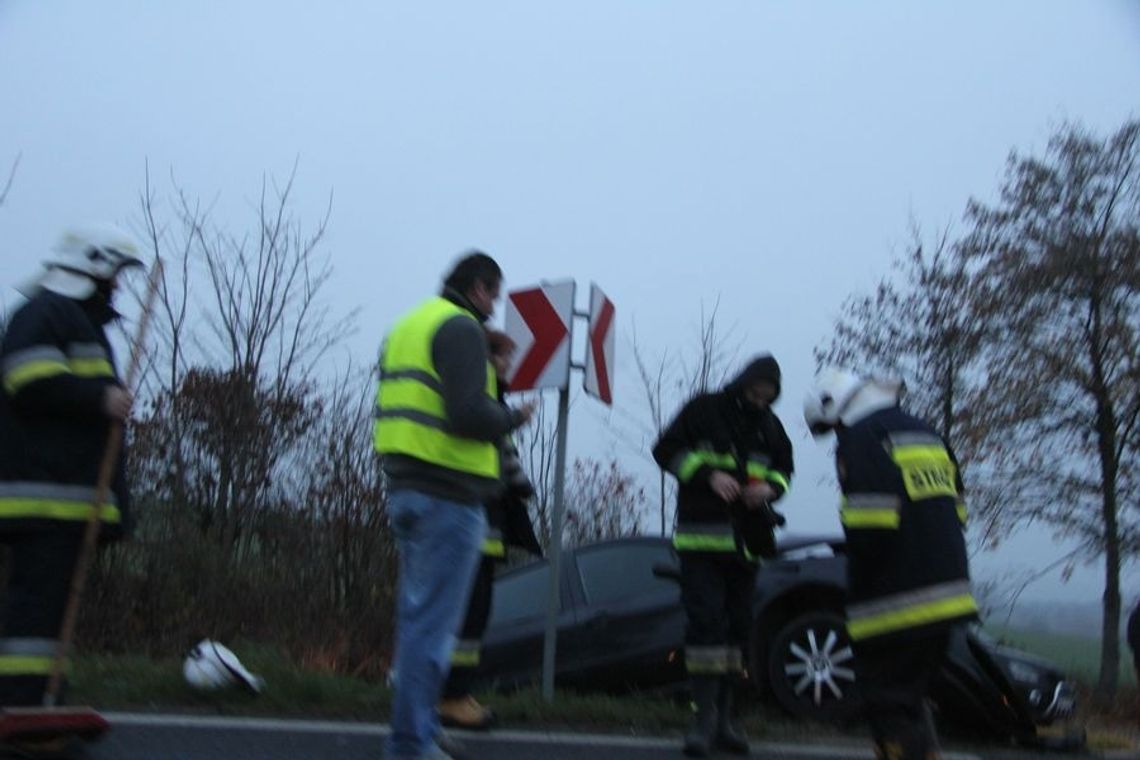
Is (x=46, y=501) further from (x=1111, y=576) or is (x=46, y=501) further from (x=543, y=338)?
(x=1111, y=576)

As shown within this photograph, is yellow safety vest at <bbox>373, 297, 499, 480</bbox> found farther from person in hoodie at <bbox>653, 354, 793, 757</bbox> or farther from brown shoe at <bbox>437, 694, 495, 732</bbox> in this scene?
brown shoe at <bbox>437, 694, 495, 732</bbox>

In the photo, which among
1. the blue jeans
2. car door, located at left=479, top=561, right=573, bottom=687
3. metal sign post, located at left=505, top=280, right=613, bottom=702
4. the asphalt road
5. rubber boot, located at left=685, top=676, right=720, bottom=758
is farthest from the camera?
car door, located at left=479, top=561, right=573, bottom=687

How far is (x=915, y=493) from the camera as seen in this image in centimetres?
455

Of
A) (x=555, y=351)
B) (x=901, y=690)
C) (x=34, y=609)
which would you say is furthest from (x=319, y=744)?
(x=555, y=351)

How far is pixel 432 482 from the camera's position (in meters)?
4.49

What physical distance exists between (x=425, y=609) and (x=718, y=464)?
181 centimetres

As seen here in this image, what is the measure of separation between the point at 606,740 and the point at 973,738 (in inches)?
81.5

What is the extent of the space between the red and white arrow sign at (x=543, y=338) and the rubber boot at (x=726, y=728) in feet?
6.41

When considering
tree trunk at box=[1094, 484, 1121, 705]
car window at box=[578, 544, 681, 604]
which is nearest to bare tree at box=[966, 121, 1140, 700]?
tree trunk at box=[1094, 484, 1121, 705]

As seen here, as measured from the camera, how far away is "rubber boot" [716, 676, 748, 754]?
18.1ft

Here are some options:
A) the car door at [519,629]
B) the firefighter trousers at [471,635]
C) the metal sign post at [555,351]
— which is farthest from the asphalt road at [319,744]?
the car door at [519,629]

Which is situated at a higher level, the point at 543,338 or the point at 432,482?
the point at 543,338

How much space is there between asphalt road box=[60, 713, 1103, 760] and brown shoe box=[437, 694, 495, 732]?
0.23ft

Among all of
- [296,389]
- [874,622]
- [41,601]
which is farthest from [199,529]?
[874,622]
